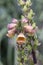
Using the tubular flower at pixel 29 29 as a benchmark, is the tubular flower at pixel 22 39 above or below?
below

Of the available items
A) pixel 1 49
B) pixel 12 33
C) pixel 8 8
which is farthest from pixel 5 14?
pixel 12 33

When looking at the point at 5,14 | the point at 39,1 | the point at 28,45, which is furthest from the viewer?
the point at 5,14

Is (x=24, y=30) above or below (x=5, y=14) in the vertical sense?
below

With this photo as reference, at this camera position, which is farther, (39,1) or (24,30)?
(39,1)

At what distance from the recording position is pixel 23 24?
2.53ft

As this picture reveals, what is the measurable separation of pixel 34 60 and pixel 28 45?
6 centimetres

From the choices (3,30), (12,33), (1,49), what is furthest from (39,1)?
(12,33)

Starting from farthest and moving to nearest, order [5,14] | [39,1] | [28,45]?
1. [5,14]
2. [39,1]
3. [28,45]

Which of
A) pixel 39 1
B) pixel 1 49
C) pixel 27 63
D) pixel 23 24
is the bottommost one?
pixel 27 63

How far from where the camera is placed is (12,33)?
30.9 inches

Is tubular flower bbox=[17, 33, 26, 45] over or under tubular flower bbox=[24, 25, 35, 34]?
under

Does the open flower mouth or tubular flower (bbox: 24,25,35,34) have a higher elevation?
tubular flower (bbox: 24,25,35,34)

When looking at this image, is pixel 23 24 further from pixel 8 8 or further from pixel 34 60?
pixel 8 8

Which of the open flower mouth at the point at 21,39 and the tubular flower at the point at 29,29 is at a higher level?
the tubular flower at the point at 29,29
